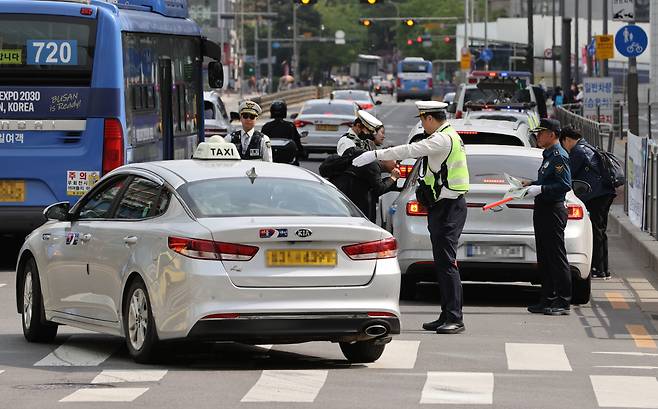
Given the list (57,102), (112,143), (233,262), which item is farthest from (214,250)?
(57,102)

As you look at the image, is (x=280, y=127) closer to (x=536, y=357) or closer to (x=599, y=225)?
(x=599, y=225)

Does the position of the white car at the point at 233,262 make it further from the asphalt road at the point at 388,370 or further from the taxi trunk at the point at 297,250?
the asphalt road at the point at 388,370

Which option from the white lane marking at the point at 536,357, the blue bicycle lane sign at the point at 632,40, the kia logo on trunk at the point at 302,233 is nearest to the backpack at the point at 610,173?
the white lane marking at the point at 536,357

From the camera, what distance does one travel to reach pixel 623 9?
30.8 meters

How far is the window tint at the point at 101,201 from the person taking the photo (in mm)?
12266

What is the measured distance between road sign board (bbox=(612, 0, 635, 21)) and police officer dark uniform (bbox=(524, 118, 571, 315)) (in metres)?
16.0

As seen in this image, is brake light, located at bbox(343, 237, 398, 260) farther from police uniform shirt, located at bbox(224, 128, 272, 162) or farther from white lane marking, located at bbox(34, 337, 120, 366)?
police uniform shirt, located at bbox(224, 128, 272, 162)

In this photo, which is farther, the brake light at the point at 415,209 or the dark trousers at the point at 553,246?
the brake light at the point at 415,209

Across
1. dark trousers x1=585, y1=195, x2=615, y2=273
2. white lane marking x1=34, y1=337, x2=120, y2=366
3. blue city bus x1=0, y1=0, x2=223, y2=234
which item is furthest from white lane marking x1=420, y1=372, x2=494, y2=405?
blue city bus x1=0, y1=0, x2=223, y2=234

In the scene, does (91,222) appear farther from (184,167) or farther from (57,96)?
(57,96)

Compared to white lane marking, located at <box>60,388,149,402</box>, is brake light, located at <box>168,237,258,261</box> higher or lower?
higher

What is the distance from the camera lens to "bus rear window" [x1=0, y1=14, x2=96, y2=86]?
19.0 m

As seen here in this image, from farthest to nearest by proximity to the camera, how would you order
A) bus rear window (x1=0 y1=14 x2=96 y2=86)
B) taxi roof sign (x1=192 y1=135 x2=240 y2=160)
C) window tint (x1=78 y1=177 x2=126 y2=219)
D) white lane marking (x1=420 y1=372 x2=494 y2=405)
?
bus rear window (x1=0 y1=14 x2=96 y2=86)
taxi roof sign (x1=192 y1=135 x2=240 y2=160)
window tint (x1=78 y1=177 x2=126 y2=219)
white lane marking (x1=420 y1=372 x2=494 y2=405)

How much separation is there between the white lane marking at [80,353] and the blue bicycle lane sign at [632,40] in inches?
801
